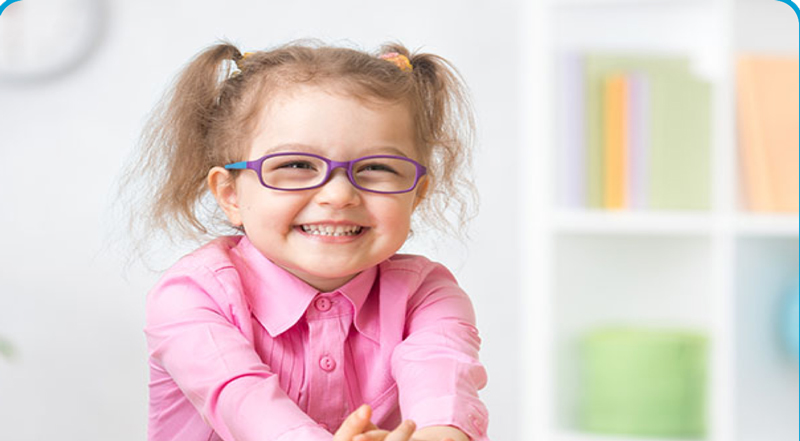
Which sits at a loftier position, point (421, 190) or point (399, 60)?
point (399, 60)

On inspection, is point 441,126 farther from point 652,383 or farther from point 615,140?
point 652,383

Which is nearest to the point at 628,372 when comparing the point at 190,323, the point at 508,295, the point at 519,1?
the point at 508,295

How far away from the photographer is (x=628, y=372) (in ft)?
5.84

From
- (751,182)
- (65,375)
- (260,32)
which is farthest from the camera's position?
(65,375)

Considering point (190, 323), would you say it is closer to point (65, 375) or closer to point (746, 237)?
point (746, 237)

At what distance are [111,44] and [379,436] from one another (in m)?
1.62

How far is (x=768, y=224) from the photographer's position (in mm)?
1691

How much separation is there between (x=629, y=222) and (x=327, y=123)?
116 cm

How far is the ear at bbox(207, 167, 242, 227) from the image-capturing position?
76cm

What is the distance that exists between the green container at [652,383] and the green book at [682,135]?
0.86ft


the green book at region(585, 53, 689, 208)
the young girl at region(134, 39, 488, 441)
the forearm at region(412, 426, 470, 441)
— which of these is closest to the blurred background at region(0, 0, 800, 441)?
the green book at region(585, 53, 689, 208)

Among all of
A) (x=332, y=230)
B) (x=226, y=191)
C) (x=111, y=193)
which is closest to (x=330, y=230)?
(x=332, y=230)

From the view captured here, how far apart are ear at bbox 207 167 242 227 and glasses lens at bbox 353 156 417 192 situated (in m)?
0.11

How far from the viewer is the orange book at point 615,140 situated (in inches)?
68.6
